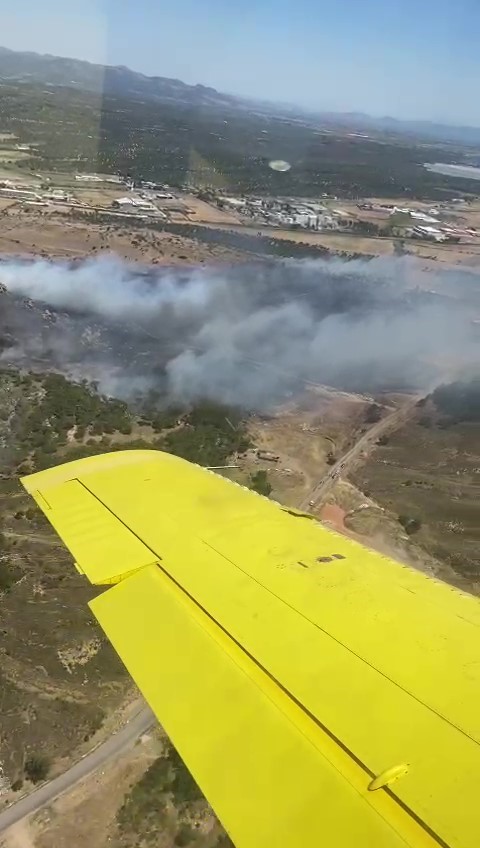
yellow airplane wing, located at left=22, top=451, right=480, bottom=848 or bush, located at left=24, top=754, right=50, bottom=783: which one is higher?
yellow airplane wing, located at left=22, top=451, right=480, bottom=848

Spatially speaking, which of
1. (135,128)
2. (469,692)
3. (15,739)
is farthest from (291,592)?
(135,128)

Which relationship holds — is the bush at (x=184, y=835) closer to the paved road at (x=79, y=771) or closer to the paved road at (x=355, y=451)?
the paved road at (x=79, y=771)

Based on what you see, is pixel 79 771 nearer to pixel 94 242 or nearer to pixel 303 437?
pixel 303 437

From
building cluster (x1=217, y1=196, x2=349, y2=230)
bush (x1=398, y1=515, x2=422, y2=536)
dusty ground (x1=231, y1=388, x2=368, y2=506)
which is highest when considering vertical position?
building cluster (x1=217, y1=196, x2=349, y2=230)

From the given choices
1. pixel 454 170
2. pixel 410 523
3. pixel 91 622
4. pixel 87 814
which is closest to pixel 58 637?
pixel 91 622

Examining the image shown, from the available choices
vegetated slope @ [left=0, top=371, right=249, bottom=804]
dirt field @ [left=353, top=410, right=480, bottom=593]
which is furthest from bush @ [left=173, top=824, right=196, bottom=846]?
dirt field @ [left=353, top=410, right=480, bottom=593]

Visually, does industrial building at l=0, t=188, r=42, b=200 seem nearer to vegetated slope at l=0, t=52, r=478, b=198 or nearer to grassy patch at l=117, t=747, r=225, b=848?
vegetated slope at l=0, t=52, r=478, b=198
